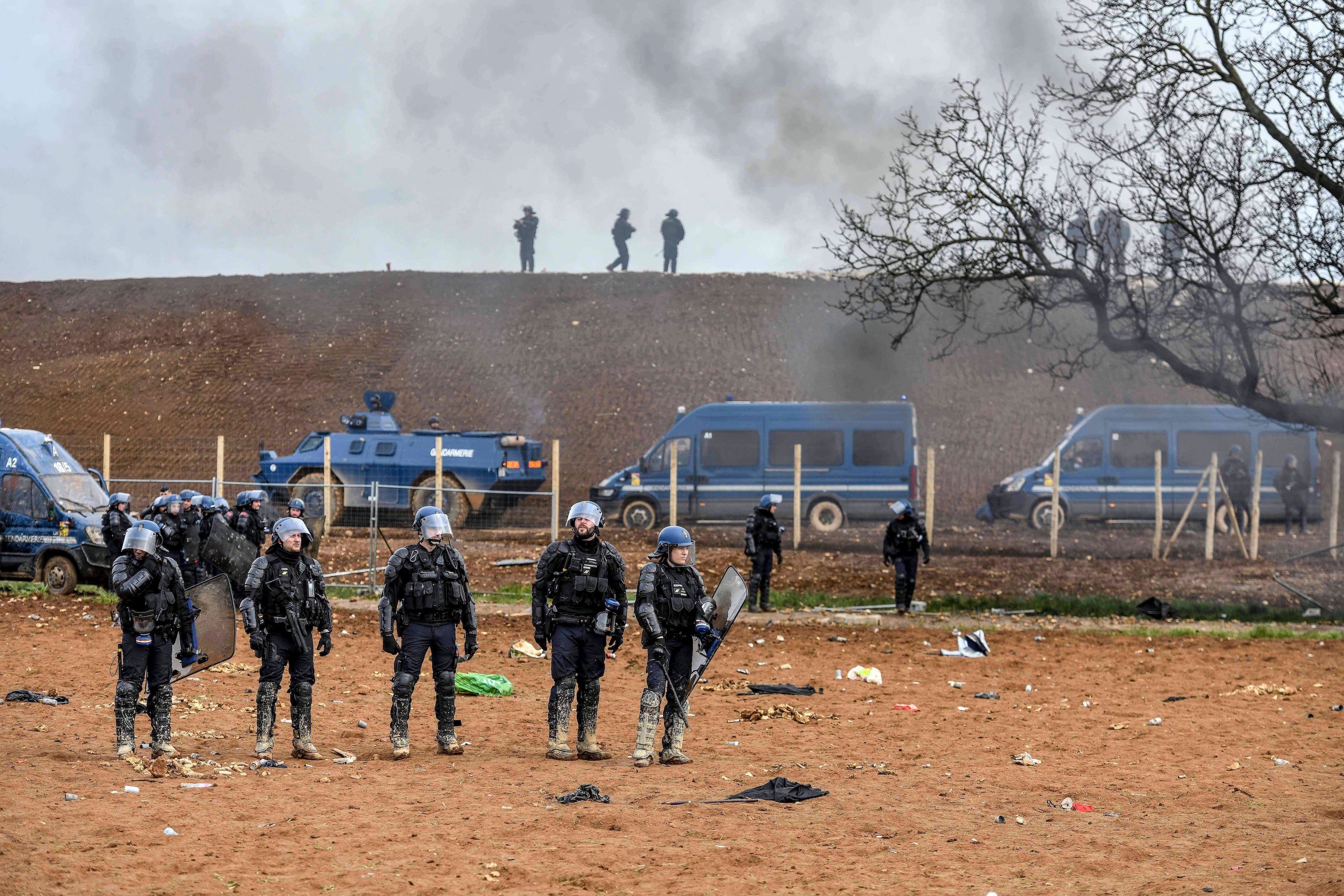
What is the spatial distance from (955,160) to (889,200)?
1.04m

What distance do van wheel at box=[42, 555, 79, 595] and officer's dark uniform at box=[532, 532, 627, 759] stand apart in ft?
36.4

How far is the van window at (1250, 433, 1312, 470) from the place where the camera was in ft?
87.0

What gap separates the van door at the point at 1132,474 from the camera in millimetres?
25500

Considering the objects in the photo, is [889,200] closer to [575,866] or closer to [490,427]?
[575,866]

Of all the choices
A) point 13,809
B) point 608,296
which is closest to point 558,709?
point 13,809

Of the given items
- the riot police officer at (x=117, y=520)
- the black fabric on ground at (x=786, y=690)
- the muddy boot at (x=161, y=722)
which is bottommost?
the black fabric on ground at (x=786, y=690)

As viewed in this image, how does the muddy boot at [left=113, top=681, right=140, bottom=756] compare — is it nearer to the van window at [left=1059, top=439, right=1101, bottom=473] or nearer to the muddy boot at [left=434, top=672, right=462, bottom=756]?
the muddy boot at [left=434, top=672, right=462, bottom=756]

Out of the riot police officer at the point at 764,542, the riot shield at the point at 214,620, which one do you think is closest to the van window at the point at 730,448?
the riot police officer at the point at 764,542

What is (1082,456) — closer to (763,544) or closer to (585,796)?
(763,544)

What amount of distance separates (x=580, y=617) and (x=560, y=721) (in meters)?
0.78

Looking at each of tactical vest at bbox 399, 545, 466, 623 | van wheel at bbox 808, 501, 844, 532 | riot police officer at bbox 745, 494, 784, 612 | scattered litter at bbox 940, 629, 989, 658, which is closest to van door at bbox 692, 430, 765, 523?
van wheel at bbox 808, 501, 844, 532

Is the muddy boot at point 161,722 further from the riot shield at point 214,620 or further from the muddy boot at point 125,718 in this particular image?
the riot shield at point 214,620

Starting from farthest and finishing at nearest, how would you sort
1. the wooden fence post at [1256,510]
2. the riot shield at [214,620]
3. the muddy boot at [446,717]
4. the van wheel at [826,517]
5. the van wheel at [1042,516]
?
the van wheel at [1042,516] → the van wheel at [826,517] → the wooden fence post at [1256,510] → the riot shield at [214,620] → the muddy boot at [446,717]

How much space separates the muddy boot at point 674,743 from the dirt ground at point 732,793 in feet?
0.56
